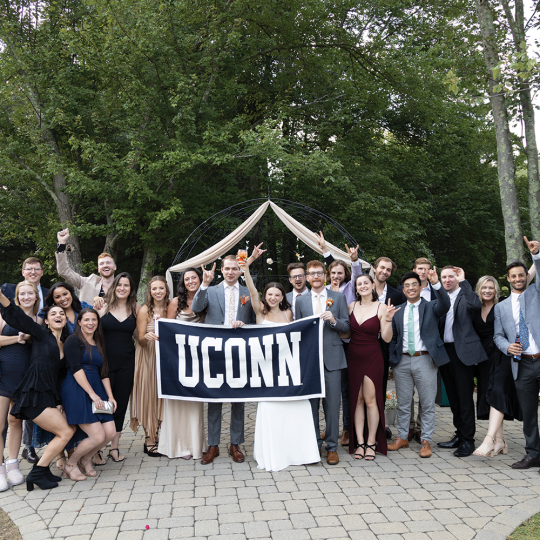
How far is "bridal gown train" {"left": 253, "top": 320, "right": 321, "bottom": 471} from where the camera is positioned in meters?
4.96

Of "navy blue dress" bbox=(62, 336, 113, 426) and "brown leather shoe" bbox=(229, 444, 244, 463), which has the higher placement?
"navy blue dress" bbox=(62, 336, 113, 426)

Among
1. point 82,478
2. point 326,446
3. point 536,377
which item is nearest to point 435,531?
point 326,446

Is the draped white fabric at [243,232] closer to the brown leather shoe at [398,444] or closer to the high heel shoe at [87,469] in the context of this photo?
the brown leather shoe at [398,444]

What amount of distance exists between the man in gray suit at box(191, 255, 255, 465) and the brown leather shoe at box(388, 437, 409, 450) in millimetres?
1739

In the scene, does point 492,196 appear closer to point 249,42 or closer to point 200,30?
point 249,42

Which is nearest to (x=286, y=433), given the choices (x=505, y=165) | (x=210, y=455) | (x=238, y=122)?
(x=210, y=455)

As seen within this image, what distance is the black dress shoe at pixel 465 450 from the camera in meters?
5.32

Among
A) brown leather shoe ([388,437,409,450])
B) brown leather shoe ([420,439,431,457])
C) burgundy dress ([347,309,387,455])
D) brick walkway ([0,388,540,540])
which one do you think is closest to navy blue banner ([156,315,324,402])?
burgundy dress ([347,309,387,455])

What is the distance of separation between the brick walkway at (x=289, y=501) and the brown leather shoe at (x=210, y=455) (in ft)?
0.22

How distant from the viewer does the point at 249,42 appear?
13023mm

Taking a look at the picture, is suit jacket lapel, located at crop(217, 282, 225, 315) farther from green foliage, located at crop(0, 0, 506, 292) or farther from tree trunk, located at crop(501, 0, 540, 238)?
tree trunk, located at crop(501, 0, 540, 238)

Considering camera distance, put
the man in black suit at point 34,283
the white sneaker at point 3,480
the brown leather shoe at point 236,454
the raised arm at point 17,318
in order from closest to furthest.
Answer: the raised arm at point 17,318 < the white sneaker at point 3,480 < the man in black suit at point 34,283 < the brown leather shoe at point 236,454

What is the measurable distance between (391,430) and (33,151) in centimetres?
1217

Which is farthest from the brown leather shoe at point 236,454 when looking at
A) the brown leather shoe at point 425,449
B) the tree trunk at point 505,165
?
the tree trunk at point 505,165
